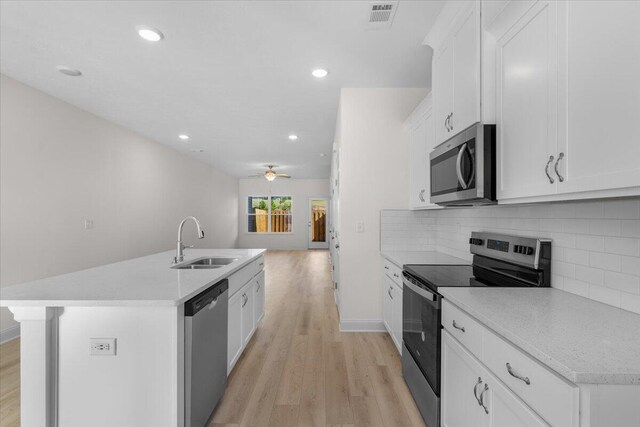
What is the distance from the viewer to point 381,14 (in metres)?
2.12

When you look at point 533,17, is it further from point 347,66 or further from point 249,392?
point 249,392

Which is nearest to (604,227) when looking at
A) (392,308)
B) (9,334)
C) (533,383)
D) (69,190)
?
(533,383)

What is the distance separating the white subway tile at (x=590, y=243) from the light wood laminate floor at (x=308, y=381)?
136 cm

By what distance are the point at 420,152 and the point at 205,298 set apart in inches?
88.4

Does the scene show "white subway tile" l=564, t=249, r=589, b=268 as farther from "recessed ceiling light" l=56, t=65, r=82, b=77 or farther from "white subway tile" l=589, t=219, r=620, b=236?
"recessed ceiling light" l=56, t=65, r=82, b=77

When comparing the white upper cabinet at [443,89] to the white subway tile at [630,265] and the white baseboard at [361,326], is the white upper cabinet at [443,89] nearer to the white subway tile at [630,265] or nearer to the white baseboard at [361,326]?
the white subway tile at [630,265]

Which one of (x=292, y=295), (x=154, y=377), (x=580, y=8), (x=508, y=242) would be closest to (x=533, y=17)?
(x=580, y=8)

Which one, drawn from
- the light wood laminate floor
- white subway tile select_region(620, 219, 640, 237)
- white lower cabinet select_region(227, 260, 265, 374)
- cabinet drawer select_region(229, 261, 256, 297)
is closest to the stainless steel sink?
cabinet drawer select_region(229, 261, 256, 297)

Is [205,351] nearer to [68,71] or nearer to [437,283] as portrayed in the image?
[437,283]

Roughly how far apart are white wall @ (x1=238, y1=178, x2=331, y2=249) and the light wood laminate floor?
24.8 feet

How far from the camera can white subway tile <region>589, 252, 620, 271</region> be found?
4.22 ft

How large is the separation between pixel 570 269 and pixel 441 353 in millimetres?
759

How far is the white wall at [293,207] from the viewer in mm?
11281

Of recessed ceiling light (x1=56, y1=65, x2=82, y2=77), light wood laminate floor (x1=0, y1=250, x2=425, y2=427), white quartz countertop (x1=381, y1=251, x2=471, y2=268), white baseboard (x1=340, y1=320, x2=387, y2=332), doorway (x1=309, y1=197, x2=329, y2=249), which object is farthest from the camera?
doorway (x1=309, y1=197, x2=329, y2=249)
